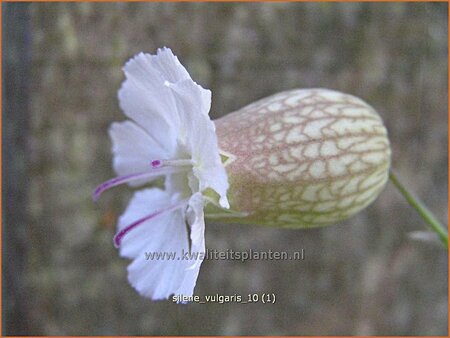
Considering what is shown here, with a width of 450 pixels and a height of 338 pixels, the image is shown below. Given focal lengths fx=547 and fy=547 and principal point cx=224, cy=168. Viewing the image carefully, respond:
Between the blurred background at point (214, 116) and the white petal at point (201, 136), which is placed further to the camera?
the blurred background at point (214, 116)

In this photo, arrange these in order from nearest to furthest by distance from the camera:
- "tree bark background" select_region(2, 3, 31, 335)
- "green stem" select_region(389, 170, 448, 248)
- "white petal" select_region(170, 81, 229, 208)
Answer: "white petal" select_region(170, 81, 229, 208) < "green stem" select_region(389, 170, 448, 248) < "tree bark background" select_region(2, 3, 31, 335)

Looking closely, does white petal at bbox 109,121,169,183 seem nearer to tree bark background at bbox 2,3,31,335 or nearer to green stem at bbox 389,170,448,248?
green stem at bbox 389,170,448,248

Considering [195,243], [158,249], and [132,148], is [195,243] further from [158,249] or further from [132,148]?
[132,148]

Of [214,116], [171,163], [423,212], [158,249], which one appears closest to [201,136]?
[171,163]

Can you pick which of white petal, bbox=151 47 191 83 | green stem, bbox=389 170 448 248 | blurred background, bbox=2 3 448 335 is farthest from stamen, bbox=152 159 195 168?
blurred background, bbox=2 3 448 335

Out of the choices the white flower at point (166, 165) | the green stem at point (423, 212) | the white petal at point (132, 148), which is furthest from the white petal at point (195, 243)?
the green stem at point (423, 212)

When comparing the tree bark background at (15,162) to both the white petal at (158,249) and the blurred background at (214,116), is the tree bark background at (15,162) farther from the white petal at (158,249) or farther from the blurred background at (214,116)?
the white petal at (158,249)

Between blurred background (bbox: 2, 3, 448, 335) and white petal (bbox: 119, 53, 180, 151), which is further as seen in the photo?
blurred background (bbox: 2, 3, 448, 335)
